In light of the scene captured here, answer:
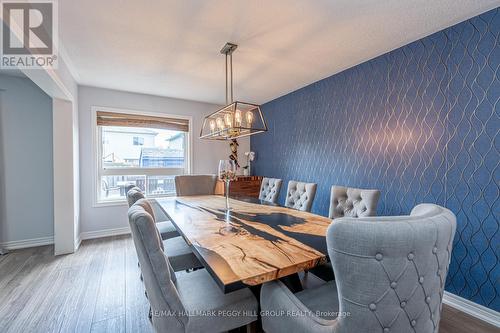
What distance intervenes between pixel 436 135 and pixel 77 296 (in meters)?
A: 3.58

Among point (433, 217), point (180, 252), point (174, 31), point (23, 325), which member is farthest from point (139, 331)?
point (174, 31)

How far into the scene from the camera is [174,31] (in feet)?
6.56

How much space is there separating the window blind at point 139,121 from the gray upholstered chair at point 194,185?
4.38ft

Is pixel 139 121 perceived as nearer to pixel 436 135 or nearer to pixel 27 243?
pixel 27 243

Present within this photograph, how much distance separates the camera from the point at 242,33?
2035mm

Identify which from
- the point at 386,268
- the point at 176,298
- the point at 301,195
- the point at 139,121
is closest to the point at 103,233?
the point at 139,121

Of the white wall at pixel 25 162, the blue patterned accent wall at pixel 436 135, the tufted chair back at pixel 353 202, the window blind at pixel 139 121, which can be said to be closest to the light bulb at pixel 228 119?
the tufted chair back at pixel 353 202

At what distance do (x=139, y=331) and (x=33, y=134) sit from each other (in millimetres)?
3149

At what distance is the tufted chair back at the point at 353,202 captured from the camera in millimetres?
1859

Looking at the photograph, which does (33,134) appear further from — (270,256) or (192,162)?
(270,256)

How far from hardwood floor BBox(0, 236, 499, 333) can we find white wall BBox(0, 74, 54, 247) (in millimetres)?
389

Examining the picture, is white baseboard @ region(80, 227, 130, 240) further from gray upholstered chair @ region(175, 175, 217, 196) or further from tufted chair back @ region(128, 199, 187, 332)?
tufted chair back @ region(128, 199, 187, 332)

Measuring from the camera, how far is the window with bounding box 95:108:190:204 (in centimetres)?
366

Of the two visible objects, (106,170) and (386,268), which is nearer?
(386,268)
